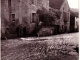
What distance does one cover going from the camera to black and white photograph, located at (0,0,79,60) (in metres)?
2.29

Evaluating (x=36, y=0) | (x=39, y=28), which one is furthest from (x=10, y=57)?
(x=36, y=0)

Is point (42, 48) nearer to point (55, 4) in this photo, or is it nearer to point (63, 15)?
point (63, 15)

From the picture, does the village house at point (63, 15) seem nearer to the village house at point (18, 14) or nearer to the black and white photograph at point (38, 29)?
the black and white photograph at point (38, 29)

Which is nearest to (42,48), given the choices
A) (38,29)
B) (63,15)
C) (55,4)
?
(38,29)

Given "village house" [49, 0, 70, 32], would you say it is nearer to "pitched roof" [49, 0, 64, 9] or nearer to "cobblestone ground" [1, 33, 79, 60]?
"pitched roof" [49, 0, 64, 9]

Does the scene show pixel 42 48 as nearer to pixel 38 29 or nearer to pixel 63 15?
pixel 38 29

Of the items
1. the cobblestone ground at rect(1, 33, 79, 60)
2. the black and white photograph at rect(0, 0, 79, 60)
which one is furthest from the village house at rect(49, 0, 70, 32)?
the cobblestone ground at rect(1, 33, 79, 60)

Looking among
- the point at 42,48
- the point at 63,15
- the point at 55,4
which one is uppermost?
the point at 55,4

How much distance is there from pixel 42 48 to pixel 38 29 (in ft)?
1.05

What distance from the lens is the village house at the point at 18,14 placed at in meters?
2.32

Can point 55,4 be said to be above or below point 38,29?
above

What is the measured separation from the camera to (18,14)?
2.36 meters

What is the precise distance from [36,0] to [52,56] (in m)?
0.97

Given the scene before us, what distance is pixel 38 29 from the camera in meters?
2.33
